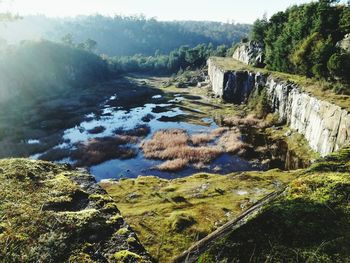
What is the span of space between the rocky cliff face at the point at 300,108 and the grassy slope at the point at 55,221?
123 feet

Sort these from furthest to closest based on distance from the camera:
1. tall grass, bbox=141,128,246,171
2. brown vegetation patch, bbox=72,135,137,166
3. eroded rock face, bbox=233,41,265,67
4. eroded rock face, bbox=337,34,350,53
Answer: eroded rock face, bbox=233,41,265,67 < eroded rock face, bbox=337,34,350,53 < brown vegetation patch, bbox=72,135,137,166 < tall grass, bbox=141,128,246,171

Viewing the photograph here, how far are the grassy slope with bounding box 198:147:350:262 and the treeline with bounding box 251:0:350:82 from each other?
54.8 meters

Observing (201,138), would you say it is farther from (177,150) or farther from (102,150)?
(102,150)

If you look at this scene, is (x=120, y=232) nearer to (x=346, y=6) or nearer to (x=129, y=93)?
(x=346, y=6)

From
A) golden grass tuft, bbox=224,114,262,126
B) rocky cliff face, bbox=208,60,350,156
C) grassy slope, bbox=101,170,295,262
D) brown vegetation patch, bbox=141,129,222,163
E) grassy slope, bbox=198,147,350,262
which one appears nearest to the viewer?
grassy slope, bbox=198,147,350,262

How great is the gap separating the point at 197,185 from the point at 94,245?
2906 cm

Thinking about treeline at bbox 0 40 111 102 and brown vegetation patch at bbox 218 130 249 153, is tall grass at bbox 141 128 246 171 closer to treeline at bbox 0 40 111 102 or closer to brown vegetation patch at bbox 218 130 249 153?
brown vegetation patch at bbox 218 130 249 153

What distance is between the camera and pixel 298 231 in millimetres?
6660

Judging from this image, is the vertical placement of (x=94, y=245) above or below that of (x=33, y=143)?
above

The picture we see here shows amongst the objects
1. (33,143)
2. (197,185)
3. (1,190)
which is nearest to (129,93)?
(33,143)

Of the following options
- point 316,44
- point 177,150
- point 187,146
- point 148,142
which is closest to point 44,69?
point 148,142

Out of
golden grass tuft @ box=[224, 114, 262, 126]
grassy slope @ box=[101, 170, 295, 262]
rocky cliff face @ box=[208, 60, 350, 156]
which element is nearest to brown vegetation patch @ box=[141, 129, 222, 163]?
golden grass tuft @ box=[224, 114, 262, 126]

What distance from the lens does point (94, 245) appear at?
740 centimetres

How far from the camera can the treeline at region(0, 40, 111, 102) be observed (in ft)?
401
